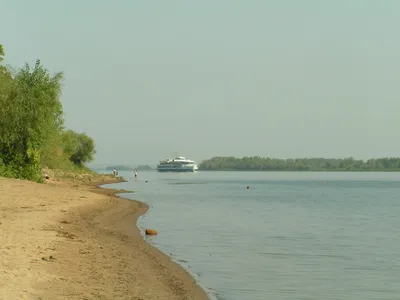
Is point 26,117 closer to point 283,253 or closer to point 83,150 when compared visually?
point 283,253

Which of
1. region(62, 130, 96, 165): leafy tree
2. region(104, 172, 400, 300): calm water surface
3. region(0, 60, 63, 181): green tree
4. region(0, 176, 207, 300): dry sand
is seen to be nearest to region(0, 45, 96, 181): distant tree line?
region(0, 60, 63, 181): green tree

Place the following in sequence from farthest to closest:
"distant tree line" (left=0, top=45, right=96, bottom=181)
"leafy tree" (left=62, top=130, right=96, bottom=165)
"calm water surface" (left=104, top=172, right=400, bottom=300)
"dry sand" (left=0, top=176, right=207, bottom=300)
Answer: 1. "leafy tree" (left=62, top=130, right=96, bottom=165)
2. "distant tree line" (left=0, top=45, right=96, bottom=181)
3. "calm water surface" (left=104, top=172, right=400, bottom=300)
4. "dry sand" (left=0, top=176, right=207, bottom=300)

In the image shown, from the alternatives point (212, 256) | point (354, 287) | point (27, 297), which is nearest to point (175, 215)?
point (212, 256)

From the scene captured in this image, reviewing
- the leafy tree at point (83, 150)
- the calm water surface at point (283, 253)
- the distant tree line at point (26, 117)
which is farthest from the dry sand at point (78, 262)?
the leafy tree at point (83, 150)

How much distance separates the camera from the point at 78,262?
17.3 meters

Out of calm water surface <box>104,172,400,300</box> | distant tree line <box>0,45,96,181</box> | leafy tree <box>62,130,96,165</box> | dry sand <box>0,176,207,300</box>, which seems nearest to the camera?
dry sand <box>0,176,207,300</box>

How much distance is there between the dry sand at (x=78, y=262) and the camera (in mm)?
13867

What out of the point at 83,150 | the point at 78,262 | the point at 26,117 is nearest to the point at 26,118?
the point at 26,117

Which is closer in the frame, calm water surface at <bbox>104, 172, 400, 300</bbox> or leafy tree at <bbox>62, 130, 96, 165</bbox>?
calm water surface at <bbox>104, 172, 400, 300</bbox>

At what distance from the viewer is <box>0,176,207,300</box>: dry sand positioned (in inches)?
Result: 546

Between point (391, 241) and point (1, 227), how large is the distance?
19039 millimetres

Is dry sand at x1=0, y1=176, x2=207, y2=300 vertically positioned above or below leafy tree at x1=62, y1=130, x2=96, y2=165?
below

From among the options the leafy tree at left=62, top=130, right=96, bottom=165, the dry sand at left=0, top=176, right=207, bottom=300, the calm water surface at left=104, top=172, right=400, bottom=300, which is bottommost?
the calm water surface at left=104, top=172, right=400, bottom=300

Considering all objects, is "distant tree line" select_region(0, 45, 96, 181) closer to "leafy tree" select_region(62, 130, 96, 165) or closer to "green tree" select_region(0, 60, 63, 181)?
"green tree" select_region(0, 60, 63, 181)
